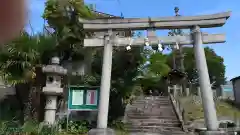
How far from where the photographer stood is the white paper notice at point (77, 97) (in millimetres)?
11758

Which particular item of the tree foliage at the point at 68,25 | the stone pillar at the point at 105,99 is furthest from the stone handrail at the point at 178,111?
the tree foliage at the point at 68,25

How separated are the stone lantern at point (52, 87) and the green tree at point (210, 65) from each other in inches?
982

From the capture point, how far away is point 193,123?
14.2 m

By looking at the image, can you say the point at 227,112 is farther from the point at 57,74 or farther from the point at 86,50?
the point at 57,74

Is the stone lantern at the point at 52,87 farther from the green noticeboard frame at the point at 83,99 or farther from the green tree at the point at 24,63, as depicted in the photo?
the green noticeboard frame at the point at 83,99

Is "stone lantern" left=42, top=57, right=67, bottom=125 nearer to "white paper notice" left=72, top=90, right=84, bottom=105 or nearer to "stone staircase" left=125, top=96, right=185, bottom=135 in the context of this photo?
"white paper notice" left=72, top=90, right=84, bottom=105

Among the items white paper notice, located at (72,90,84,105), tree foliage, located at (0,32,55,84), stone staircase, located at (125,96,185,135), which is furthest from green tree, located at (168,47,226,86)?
tree foliage, located at (0,32,55,84)

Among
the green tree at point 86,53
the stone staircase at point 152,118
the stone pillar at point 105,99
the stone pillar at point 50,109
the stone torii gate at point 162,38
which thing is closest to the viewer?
the stone pillar at point 105,99

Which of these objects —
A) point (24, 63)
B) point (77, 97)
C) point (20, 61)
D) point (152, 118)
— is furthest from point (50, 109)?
point (152, 118)

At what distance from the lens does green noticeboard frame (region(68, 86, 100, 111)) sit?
11.7 meters

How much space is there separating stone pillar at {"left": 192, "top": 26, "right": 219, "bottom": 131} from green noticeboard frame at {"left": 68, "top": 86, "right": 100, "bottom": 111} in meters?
4.55

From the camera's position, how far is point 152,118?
14.2 meters

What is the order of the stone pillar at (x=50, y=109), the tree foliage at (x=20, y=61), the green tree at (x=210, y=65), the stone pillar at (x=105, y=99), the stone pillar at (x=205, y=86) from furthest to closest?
1. the green tree at (x=210, y=65)
2. the stone pillar at (x=50, y=109)
3. the tree foliage at (x=20, y=61)
4. the stone pillar at (x=105, y=99)
5. the stone pillar at (x=205, y=86)

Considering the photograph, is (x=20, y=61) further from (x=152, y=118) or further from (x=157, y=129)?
(x=152, y=118)
